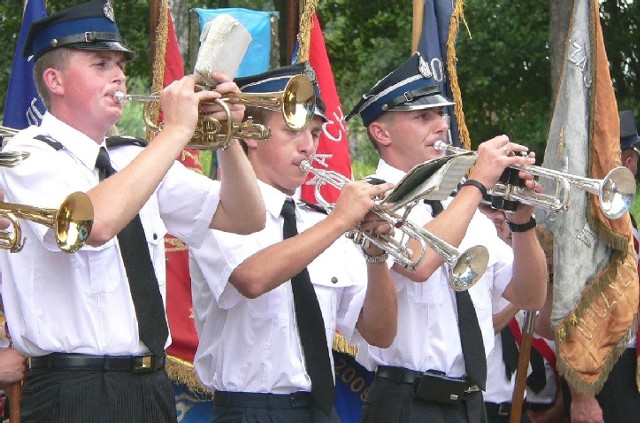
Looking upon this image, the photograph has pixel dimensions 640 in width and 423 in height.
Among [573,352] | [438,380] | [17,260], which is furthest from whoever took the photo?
[573,352]

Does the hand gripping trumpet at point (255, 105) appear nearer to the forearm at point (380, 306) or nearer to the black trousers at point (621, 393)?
the forearm at point (380, 306)

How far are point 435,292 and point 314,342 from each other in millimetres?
707

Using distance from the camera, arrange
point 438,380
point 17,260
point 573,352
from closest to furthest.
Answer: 1. point 17,260
2. point 438,380
3. point 573,352

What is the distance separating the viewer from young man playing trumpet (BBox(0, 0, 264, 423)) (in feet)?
12.9

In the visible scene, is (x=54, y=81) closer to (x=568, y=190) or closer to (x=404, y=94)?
(x=404, y=94)

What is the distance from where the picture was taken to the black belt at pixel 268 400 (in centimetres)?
454

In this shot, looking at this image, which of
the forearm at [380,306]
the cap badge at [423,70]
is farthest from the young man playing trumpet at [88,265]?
the cap badge at [423,70]

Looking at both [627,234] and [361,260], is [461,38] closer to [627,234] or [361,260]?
[627,234]

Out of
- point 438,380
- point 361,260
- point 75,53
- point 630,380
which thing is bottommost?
point 630,380

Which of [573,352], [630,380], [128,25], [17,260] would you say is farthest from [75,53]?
[128,25]

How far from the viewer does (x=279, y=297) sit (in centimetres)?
→ 467

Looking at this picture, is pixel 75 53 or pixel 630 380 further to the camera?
pixel 630 380

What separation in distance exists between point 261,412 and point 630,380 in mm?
2788

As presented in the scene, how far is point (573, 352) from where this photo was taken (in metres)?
6.31
